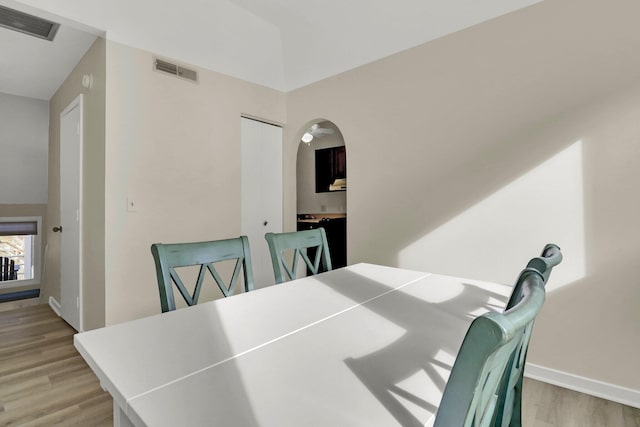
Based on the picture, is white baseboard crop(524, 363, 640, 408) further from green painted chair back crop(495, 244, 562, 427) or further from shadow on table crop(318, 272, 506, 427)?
green painted chair back crop(495, 244, 562, 427)

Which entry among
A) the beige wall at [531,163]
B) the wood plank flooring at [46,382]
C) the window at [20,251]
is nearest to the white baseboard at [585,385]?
the beige wall at [531,163]

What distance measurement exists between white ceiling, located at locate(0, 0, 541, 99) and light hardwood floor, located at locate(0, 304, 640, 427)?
98.9 inches

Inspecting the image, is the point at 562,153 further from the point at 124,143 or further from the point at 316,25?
the point at 124,143

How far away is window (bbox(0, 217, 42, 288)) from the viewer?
4.05m

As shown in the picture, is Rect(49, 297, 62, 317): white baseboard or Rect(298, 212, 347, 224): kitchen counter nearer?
Rect(49, 297, 62, 317): white baseboard

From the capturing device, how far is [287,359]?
0.79 metres

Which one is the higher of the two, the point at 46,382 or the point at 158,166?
the point at 158,166

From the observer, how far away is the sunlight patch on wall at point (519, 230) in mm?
2041

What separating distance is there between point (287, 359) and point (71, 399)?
2.04 m

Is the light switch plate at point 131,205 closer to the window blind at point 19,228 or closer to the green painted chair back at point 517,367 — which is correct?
the green painted chair back at point 517,367

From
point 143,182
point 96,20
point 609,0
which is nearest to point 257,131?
point 143,182

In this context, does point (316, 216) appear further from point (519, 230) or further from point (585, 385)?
point (585, 385)

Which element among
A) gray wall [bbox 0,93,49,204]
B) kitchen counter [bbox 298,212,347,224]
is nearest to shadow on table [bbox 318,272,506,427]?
kitchen counter [bbox 298,212,347,224]

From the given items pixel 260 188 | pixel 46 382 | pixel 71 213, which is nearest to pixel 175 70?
pixel 260 188
